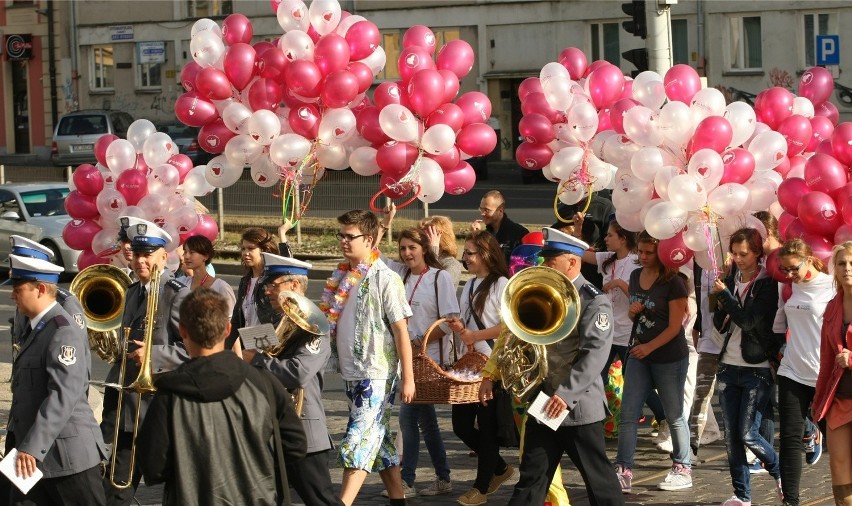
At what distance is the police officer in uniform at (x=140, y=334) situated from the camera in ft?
24.7

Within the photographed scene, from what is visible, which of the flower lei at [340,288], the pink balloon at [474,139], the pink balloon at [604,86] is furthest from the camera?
the pink balloon at [604,86]

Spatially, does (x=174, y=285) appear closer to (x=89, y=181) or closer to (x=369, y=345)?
(x=369, y=345)

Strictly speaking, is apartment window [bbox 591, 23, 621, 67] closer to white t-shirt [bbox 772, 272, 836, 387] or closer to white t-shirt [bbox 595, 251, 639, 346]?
white t-shirt [bbox 595, 251, 639, 346]

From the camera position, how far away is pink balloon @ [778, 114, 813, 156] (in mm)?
9836

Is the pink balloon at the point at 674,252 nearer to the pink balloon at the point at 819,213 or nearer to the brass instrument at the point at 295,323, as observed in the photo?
the pink balloon at the point at 819,213

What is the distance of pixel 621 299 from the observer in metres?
9.98

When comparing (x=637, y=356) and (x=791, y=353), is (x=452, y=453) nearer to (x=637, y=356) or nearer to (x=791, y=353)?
(x=637, y=356)

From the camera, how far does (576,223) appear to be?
1071 centimetres

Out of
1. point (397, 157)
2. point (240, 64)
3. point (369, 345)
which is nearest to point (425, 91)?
point (397, 157)

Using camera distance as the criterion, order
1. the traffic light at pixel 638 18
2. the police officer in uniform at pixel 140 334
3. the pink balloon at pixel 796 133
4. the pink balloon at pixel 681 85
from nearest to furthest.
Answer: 1. the police officer in uniform at pixel 140 334
2. the pink balloon at pixel 681 85
3. the pink balloon at pixel 796 133
4. the traffic light at pixel 638 18

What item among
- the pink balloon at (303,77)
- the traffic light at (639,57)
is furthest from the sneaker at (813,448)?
the traffic light at (639,57)

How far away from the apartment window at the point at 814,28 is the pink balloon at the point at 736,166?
87.6ft

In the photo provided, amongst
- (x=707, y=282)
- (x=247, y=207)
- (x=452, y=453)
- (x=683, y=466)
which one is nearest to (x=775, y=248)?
(x=707, y=282)

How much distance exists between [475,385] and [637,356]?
1046 mm
